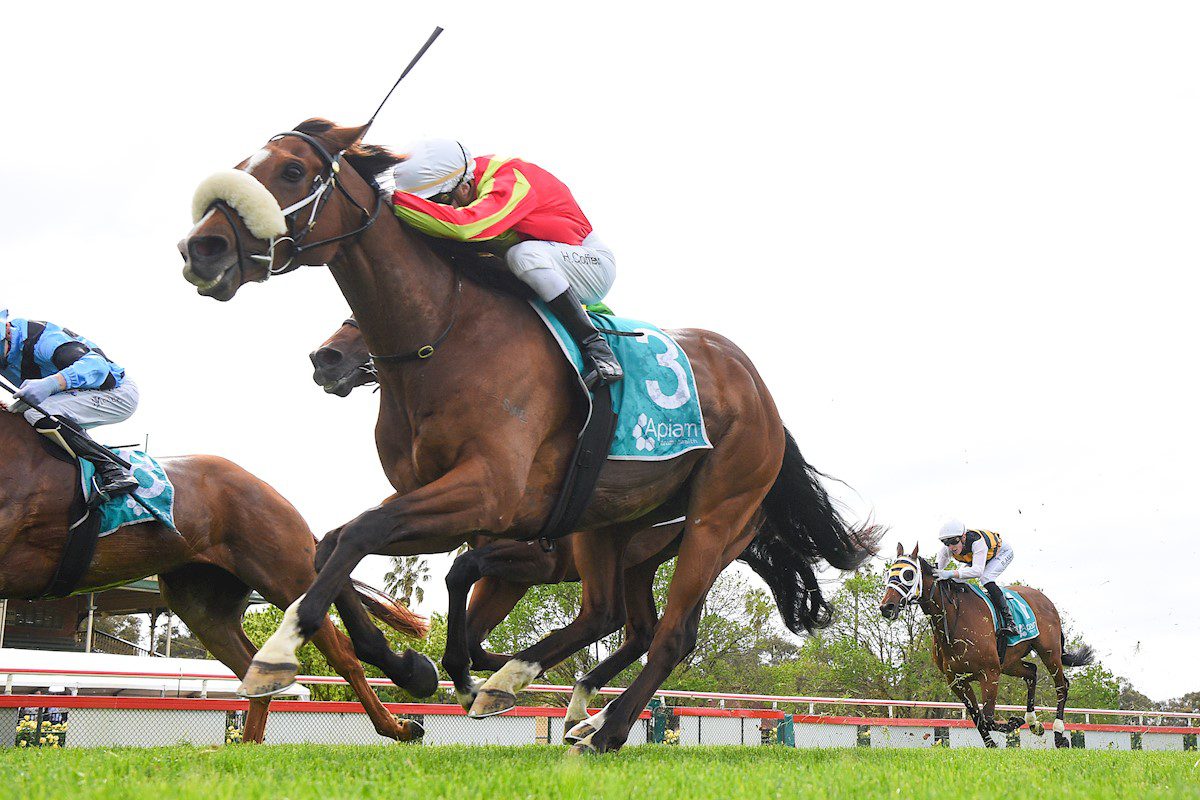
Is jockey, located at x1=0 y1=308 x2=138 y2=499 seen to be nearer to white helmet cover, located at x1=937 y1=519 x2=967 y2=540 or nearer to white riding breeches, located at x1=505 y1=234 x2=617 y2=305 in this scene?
white riding breeches, located at x1=505 y1=234 x2=617 y2=305

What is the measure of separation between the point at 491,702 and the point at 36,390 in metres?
3.09

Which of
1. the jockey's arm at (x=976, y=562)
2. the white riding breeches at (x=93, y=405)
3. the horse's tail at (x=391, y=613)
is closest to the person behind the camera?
the white riding breeches at (x=93, y=405)

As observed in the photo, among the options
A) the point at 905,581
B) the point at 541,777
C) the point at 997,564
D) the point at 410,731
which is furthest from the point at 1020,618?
the point at 541,777

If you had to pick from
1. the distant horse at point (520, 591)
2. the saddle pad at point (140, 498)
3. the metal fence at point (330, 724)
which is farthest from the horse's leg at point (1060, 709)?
the saddle pad at point (140, 498)

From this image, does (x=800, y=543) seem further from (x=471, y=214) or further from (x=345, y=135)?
(x=345, y=135)

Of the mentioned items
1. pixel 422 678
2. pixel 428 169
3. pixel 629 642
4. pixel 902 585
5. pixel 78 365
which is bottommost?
pixel 422 678

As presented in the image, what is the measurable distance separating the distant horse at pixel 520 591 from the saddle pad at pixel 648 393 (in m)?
1.13

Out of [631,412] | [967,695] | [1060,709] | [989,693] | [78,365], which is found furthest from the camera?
[1060,709]

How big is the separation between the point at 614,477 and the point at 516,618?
25470 mm

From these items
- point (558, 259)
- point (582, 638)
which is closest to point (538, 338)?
point (558, 259)

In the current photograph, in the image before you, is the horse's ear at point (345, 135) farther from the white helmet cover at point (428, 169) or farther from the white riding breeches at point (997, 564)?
the white riding breeches at point (997, 564)

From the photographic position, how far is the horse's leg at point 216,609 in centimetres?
714

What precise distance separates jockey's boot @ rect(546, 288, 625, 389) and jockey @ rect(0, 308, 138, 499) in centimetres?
291

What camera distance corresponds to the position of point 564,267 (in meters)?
5.12
